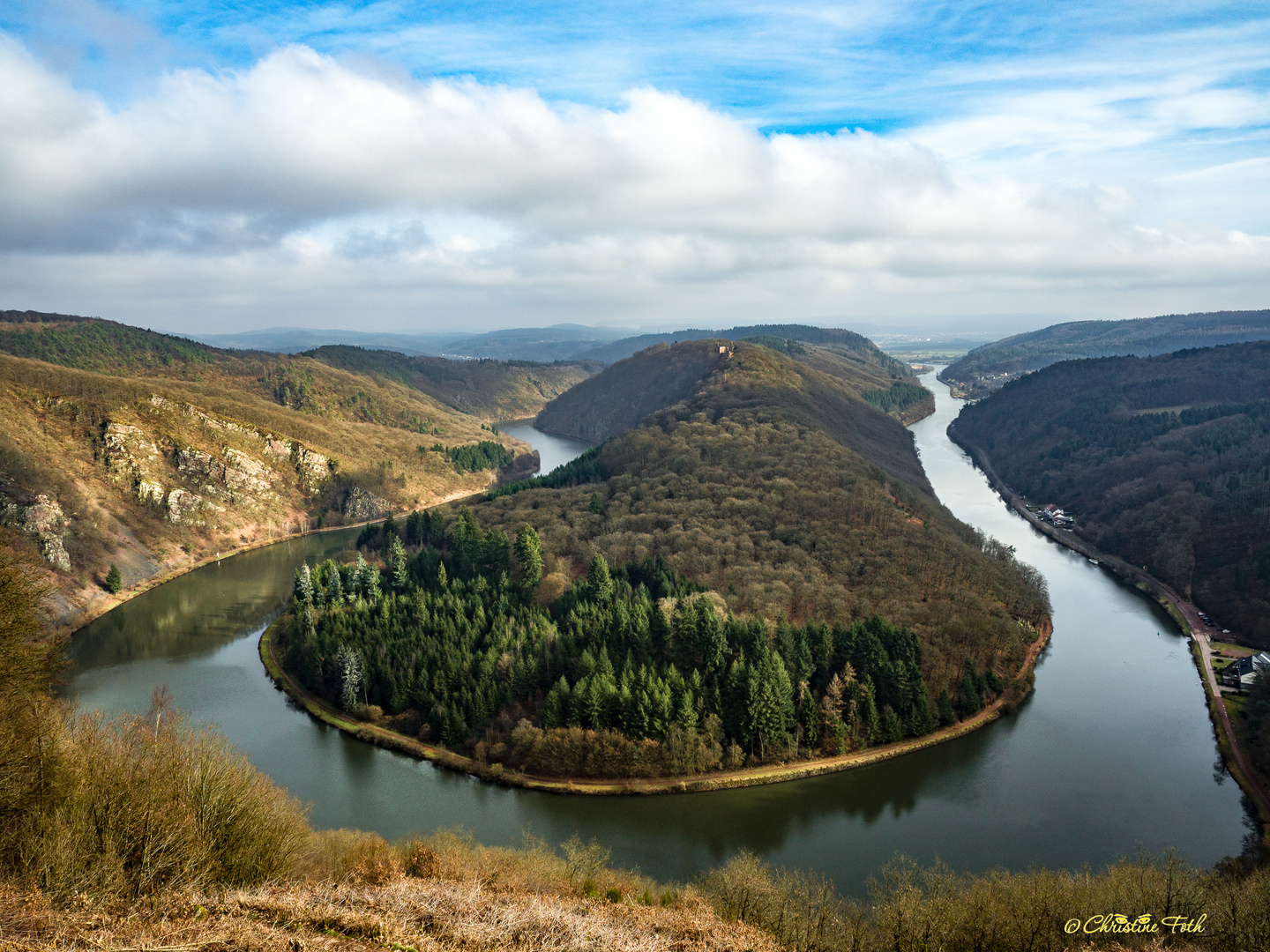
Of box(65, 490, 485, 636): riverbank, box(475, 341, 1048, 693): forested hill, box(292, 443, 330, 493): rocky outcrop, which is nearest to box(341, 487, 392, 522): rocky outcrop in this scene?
box(65, 490, 485, 636): riverbank

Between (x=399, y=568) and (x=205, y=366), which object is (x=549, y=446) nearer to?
(x=205, y=366)

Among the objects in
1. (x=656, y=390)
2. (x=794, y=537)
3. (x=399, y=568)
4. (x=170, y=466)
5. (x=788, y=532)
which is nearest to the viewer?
(x=794, y=537)

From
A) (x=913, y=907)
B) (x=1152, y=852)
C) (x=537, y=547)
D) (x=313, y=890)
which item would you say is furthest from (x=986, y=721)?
(x=313, y=890)

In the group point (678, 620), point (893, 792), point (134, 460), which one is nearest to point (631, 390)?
point (134, 460)

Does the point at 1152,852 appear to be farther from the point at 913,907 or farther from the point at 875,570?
the point at 875,570

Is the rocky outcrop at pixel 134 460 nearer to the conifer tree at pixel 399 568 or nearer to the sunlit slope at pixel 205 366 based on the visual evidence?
the conifer tree at pixel 399 568

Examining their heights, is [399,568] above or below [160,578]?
above

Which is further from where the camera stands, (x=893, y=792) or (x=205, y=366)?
(x=205, y=366)
